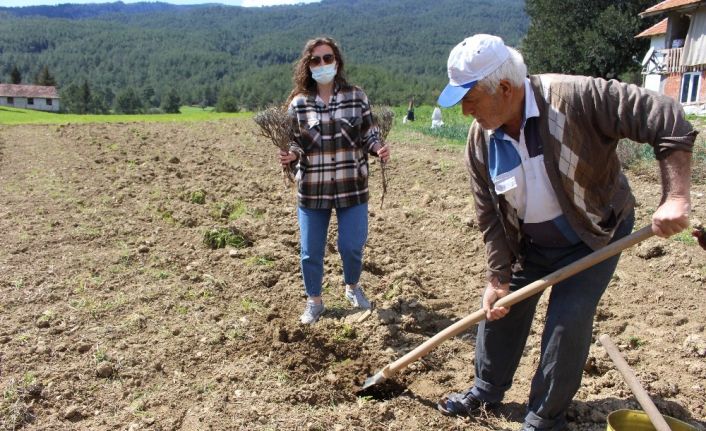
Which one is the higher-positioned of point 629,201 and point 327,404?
point 629,201

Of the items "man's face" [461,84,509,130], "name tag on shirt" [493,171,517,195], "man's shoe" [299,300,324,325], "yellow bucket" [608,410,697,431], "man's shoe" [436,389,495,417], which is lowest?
"man's shoe" [436,389,495,417]

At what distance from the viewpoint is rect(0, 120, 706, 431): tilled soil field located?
3346mm

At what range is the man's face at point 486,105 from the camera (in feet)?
8.21

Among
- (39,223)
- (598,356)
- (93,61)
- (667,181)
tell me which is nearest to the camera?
(667,181)

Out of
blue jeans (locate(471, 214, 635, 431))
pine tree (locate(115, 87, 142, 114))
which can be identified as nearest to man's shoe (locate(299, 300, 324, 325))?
blue jeans (locate(471, 214, 635, 431))

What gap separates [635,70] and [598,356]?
1246 inches

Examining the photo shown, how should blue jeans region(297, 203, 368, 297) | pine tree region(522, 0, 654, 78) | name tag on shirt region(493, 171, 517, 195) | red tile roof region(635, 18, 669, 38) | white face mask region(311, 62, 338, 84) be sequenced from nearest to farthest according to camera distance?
name tag on shirt region(493, 171, 517, 195) → white face mask region(311, 62, 338, 84) → blue jeans region(297, 203, 368, 297) → red tile roof region(635, 18, 669, 38) → pine tree region(522, 0, 654, 78)

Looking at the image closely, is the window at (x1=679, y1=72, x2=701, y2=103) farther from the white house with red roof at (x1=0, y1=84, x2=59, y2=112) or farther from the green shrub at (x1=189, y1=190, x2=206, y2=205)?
the white house with red roof at (x1=0, y1=84, x2=59, y2=112)

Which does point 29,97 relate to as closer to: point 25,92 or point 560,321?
point 25,92

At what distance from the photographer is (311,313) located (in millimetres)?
4324

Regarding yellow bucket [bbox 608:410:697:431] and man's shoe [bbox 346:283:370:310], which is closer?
yellow bucket [bbox 608:410:697:431]

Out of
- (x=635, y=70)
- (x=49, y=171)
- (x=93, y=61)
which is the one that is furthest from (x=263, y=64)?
(x=49, y=171)

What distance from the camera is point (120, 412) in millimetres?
3367

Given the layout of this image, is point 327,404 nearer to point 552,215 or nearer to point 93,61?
point 552,215
